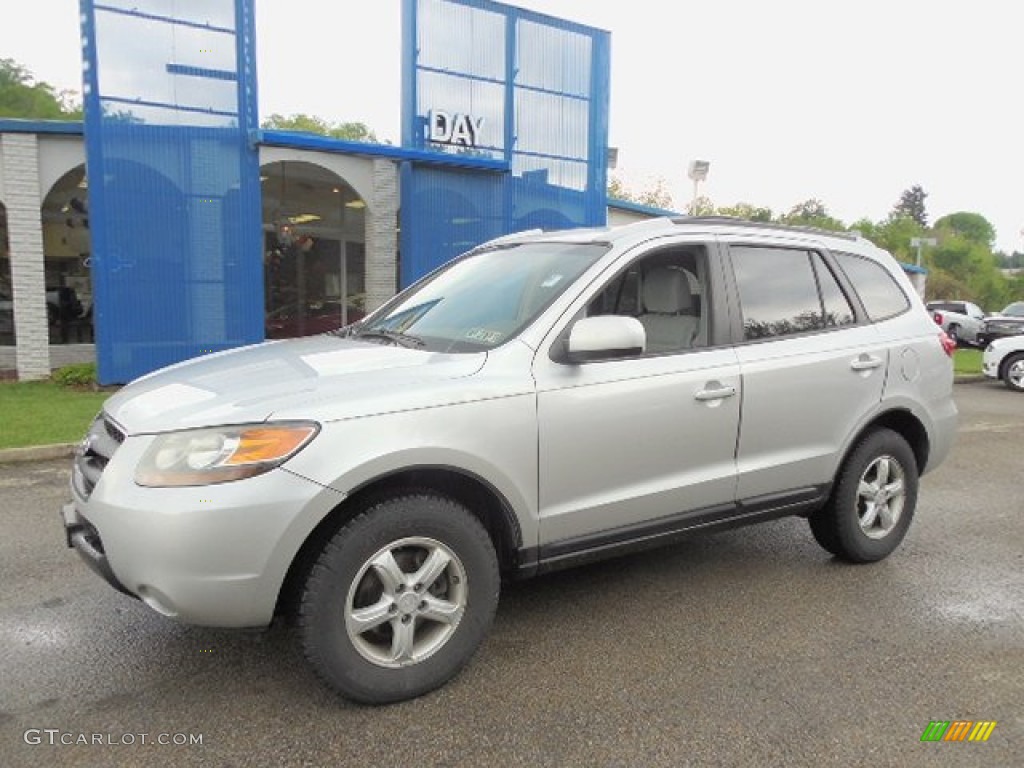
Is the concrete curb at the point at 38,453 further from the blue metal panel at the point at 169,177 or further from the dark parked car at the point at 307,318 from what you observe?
the dark parked car at the point at 307,318

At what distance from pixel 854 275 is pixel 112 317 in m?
9.27

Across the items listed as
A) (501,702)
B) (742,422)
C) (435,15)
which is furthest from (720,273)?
(435,15)

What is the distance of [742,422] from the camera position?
3684mm

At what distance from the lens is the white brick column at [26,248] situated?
1152 centimetres

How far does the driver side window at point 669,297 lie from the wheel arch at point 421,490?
42.1 inches

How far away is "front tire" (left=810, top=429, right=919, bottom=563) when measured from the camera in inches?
166

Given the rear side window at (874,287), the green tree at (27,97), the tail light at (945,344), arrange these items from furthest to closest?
the green tree at (27,97), the tail light at (945,344), the rear side window at (874,287)

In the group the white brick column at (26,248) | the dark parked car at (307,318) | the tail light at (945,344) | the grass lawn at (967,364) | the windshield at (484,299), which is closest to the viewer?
the windshield at (484,299)

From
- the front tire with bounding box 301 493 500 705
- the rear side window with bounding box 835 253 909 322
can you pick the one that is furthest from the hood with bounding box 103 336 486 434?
the rear side window with bounding box 835 253 909 322

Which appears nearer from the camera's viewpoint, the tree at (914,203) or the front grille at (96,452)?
the front grille at (96,452)

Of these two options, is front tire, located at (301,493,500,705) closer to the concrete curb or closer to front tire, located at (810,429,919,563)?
front tire, located at (810,429,919,563)

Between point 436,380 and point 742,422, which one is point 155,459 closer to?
point 436,380

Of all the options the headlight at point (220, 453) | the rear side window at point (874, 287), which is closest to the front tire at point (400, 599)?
the headlight at point (220, 453)

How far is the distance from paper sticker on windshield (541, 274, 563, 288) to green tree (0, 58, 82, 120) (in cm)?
4586
